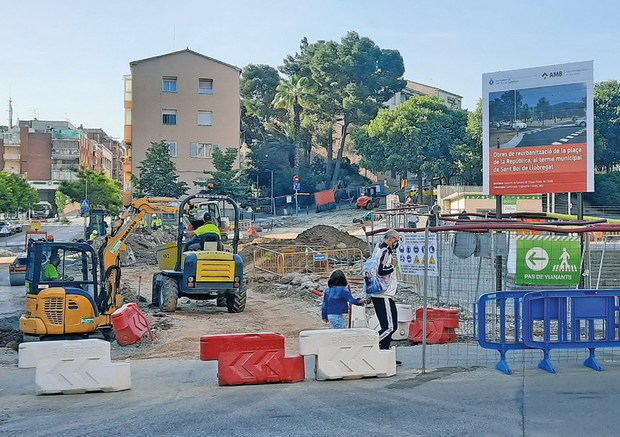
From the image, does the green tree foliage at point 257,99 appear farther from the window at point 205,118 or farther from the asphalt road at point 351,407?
the asphalt road at point 351,407

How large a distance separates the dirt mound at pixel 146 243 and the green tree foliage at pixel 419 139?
24.5 metres

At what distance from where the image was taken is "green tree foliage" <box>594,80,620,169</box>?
6638 cm

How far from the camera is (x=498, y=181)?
57.7 feet

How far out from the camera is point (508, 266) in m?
14.3

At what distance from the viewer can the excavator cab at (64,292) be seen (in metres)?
14.4

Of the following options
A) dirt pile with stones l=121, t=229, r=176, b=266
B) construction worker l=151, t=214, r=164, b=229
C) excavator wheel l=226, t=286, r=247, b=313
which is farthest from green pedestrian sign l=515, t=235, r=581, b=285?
construction worker l=151, t=214, r=164, b=229

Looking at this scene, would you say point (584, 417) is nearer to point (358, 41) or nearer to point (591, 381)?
point (591, 381)

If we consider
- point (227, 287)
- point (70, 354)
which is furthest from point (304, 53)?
point (70, 354)

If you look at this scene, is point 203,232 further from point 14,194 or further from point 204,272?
point 14,194

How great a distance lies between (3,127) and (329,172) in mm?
78688

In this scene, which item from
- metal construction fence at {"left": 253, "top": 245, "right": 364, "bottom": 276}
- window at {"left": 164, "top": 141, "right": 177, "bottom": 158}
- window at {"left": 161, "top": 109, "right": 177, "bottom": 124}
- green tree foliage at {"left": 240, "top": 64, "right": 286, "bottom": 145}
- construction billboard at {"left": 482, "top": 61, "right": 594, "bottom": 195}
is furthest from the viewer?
green tree foliage at {"left": 240, "top": 64, "right": 286, "bottom": 145}

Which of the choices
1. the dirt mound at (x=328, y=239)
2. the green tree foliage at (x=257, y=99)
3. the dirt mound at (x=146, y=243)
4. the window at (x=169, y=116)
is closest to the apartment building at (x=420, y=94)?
the green tree foliage at (x=257, y=99)

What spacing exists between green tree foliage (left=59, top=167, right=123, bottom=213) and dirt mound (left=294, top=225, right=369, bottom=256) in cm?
4696

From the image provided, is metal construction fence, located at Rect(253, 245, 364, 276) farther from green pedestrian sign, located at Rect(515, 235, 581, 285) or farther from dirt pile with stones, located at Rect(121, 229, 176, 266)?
green pedestrian sign, located at Rect(515, 235, 581, 285)
